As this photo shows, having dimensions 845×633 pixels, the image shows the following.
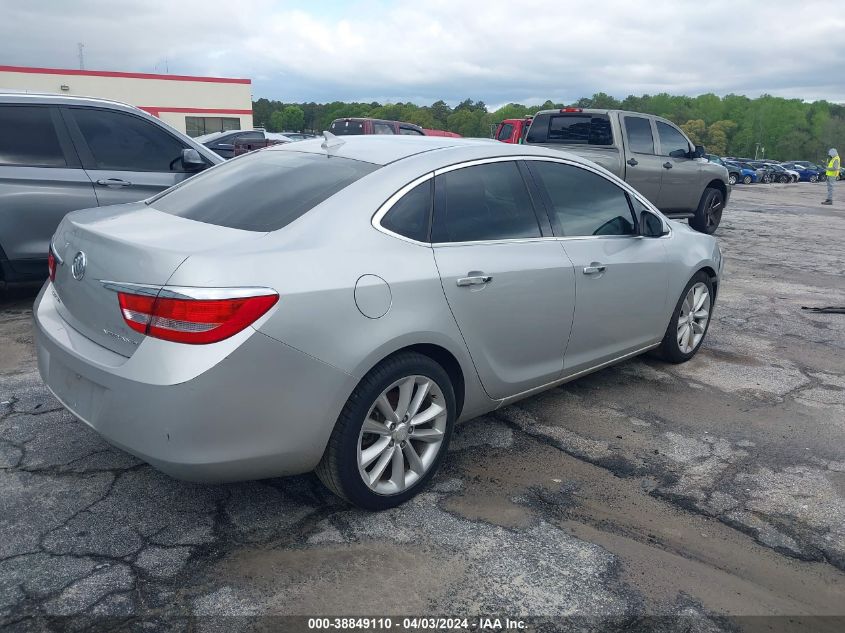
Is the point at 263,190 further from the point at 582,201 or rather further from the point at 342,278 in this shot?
the point at 582,201

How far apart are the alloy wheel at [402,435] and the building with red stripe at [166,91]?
133 ft

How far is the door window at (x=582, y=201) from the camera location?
3.97 m

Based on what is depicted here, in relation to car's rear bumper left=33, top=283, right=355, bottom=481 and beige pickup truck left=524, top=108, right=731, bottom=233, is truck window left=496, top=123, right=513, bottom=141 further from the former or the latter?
car's rear bumper left=33, top=283, right=355, bottom=481

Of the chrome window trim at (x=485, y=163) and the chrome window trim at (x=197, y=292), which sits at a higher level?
the chrome window trim at (x=485, y=163)

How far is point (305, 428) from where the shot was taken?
108 inches

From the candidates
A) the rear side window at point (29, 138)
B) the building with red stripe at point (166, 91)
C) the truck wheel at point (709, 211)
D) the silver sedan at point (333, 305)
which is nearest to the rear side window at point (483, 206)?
the silver sedan at point (333, 305)

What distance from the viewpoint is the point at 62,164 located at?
231 inches

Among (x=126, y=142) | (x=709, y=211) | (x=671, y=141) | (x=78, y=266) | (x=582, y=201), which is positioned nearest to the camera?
(x=78, y=266)

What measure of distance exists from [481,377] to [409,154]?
1145 mm

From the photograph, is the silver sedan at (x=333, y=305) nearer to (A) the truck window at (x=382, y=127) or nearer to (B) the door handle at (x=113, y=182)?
(B) the door handle at (x=113, y=182)

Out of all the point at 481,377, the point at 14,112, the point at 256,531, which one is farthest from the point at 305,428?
the point at 14,112

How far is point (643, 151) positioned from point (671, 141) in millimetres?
772

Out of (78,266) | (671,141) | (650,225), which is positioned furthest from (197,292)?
(671,141)

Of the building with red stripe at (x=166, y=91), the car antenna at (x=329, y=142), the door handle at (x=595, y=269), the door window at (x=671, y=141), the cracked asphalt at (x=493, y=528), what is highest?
the building with red stripe at (x=166, y=91)
